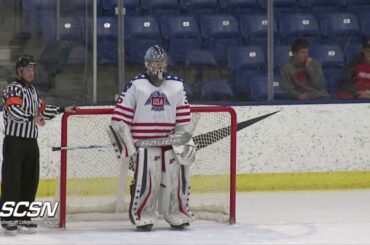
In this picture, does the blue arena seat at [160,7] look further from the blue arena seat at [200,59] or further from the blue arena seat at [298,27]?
the blue arena seat at [298,27]

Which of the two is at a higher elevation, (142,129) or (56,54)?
(56,54)

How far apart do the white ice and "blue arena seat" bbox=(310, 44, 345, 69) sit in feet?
5.08

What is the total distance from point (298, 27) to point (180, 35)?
1.07m

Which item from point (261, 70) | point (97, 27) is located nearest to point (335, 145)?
point (261, 70)

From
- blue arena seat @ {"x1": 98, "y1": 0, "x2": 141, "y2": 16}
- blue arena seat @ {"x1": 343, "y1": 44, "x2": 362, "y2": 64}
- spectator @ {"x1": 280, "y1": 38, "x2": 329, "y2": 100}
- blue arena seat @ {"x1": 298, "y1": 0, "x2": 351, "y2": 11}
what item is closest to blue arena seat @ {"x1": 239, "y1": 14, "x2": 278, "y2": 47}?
spectator @ {"x1": 280, "y1": 38, "x2": 329, "y2": 100}

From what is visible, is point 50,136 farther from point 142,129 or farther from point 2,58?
point 142,129

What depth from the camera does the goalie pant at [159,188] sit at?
8.20 metres

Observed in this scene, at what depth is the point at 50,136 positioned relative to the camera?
32.3 feet

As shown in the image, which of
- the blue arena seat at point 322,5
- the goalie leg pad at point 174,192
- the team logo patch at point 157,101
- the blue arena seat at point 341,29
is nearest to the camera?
the team logo patch at point 157,101

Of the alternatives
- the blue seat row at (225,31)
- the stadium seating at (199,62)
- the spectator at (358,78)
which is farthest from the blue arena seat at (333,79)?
the stadium seating at (199,62)

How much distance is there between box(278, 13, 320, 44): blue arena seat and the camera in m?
10.9

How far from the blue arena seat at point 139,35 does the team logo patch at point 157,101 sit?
2278 millimetres

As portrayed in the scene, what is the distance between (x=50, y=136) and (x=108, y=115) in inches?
54.0
